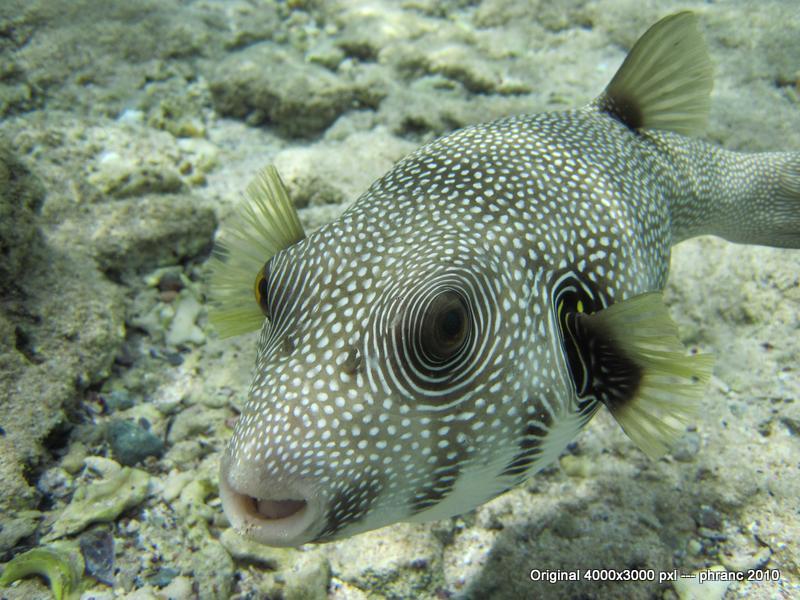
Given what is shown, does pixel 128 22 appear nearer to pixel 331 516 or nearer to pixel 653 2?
pixel 653 2

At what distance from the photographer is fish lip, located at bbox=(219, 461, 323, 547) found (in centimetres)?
127

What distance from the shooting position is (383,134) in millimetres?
4594

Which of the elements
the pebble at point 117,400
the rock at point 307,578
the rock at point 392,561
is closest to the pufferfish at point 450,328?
the rock at point 392,561

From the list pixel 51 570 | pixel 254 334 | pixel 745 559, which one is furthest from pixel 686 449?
pixel 51 570

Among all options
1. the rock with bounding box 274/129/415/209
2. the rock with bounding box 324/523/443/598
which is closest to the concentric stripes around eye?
the rock with bounding box 324/523/443/598

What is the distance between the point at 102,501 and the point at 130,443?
13.2 inches

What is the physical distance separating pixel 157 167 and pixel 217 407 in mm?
2094

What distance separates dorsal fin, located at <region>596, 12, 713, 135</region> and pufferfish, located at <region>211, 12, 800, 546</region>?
0.06 meters

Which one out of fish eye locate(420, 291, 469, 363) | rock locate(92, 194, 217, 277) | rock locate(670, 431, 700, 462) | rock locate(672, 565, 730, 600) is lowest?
rock locate(672, 565, 730, 600)

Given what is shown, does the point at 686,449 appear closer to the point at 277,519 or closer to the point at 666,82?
the point at 666,82

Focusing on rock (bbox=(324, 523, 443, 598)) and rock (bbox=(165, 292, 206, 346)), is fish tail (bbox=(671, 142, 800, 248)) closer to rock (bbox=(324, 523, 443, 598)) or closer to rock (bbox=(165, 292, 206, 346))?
rock (bbox=(324, 523, 443, 598))

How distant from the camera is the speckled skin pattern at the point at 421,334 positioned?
1.32 metres

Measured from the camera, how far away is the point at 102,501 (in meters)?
2.54

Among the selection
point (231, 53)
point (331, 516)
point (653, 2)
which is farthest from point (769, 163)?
point (231, 53)
